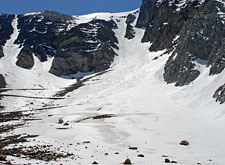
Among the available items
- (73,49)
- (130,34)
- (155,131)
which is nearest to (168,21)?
Answer: (130,34)

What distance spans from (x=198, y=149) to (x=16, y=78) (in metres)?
86.5

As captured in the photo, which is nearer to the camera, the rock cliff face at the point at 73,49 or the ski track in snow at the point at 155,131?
the ski track in snow at the point at 155,131

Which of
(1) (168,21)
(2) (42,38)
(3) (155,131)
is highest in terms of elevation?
(1) (168,21)

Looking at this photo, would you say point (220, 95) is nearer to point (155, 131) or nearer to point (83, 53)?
point (155, 131)

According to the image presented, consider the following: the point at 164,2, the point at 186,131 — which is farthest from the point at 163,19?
the point at 186,131

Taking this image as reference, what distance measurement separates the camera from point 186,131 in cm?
2330

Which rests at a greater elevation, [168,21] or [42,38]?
[168,21]

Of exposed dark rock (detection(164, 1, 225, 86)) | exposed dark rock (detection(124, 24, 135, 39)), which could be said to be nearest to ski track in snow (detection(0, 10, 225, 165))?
exposed dark rock (detection(164, 1, 225, 86))

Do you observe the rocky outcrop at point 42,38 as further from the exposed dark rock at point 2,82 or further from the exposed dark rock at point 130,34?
the exposed dark rock at point 2,82

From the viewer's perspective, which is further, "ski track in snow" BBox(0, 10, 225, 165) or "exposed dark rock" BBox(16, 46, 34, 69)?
"exposed dark rock" BBox(16, 46, 34, 69)

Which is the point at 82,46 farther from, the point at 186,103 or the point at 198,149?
the point at 198,149

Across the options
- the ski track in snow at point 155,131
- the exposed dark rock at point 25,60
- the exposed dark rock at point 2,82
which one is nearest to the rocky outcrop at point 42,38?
the exposed dark rock at point 25,60

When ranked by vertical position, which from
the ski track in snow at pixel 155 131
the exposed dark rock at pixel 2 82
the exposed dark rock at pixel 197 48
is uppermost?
the exposed dark rock at pixel 197 48

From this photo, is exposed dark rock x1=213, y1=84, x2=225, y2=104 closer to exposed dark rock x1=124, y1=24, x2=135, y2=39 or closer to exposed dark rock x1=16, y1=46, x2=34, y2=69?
exposed dark rock x1=16, y1=46, x2=34, y2=69
